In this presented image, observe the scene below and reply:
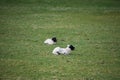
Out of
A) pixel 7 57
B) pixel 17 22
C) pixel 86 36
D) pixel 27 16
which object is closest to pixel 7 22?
pixel 17 22

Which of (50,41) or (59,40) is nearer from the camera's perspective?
(50,41)

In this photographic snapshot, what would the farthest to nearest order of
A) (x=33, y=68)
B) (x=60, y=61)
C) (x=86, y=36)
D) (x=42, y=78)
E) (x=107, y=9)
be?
(x=107, y=9) < (x=86, y=36) < (x=60, y=61) < (x=33, y=68) < (x=42, y=78)

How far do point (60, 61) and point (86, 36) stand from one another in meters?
5.93

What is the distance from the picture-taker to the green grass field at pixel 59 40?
11074 millimetres

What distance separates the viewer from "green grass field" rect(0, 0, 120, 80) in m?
11.1

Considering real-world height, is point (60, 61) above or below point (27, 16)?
above

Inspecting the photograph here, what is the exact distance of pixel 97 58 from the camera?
13.1 m

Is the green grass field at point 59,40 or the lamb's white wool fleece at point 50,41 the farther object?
the lamb's white wool fleece at point 50,41

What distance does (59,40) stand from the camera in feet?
54.7

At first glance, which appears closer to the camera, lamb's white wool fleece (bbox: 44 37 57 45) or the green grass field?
the green grass field

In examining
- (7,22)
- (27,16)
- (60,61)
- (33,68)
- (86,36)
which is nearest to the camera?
(33,68)

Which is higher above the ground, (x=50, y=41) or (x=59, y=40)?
(x=50, y=41)

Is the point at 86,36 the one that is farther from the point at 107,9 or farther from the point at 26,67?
the point at 107,9

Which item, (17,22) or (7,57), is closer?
(7,57)
